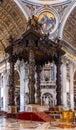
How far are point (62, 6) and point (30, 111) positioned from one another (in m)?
12.6

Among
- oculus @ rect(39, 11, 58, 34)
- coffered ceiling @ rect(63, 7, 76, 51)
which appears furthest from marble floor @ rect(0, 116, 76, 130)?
coffered ceiling @ rect(63, 7, 76, 51)

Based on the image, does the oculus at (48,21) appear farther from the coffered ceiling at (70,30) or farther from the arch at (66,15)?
the coffered ceiling at (70,30)

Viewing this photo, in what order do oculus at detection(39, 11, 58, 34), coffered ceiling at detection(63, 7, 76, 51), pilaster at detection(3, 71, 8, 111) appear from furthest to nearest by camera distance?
pilaster at detection(3, 71, 8, 111) → oculus at detection(39, 11, 58, 34) → coffered ceiling at detection(63, 7, 76, 51)

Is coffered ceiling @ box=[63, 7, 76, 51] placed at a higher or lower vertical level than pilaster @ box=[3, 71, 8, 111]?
higher

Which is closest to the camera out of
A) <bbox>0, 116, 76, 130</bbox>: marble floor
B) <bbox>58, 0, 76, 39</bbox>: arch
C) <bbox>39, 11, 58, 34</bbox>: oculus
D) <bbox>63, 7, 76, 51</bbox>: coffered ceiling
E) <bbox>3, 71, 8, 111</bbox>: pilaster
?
<bbox>0, 116, 76, 130</bbox>: marble floor

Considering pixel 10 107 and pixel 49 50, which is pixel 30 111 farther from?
pixel 49 50

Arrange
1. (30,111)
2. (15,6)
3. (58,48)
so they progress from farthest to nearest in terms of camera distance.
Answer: (15,6)
(58,48)
(30,111)

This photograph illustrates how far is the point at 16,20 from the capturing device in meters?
23.4

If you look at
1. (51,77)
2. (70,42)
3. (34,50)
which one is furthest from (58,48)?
(70,42)

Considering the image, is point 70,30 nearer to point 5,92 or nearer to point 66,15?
point 66,15

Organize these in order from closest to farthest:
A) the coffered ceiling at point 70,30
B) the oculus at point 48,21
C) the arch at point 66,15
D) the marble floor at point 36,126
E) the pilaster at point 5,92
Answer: the marble floor at point 36,126 → the arch at point 66,15 → the coffered ceiling at point 70,30 → the oculus at point 48,21 → the pilaster at point 5,92

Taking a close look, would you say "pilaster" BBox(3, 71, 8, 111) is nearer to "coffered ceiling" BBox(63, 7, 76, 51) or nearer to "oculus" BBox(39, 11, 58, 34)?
"oculus" BBox(39, 11, 58, 34)

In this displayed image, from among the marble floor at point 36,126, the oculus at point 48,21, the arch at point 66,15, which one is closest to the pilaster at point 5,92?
the oculus at point 48,21

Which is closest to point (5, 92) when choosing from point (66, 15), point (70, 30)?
point (70, 30)
